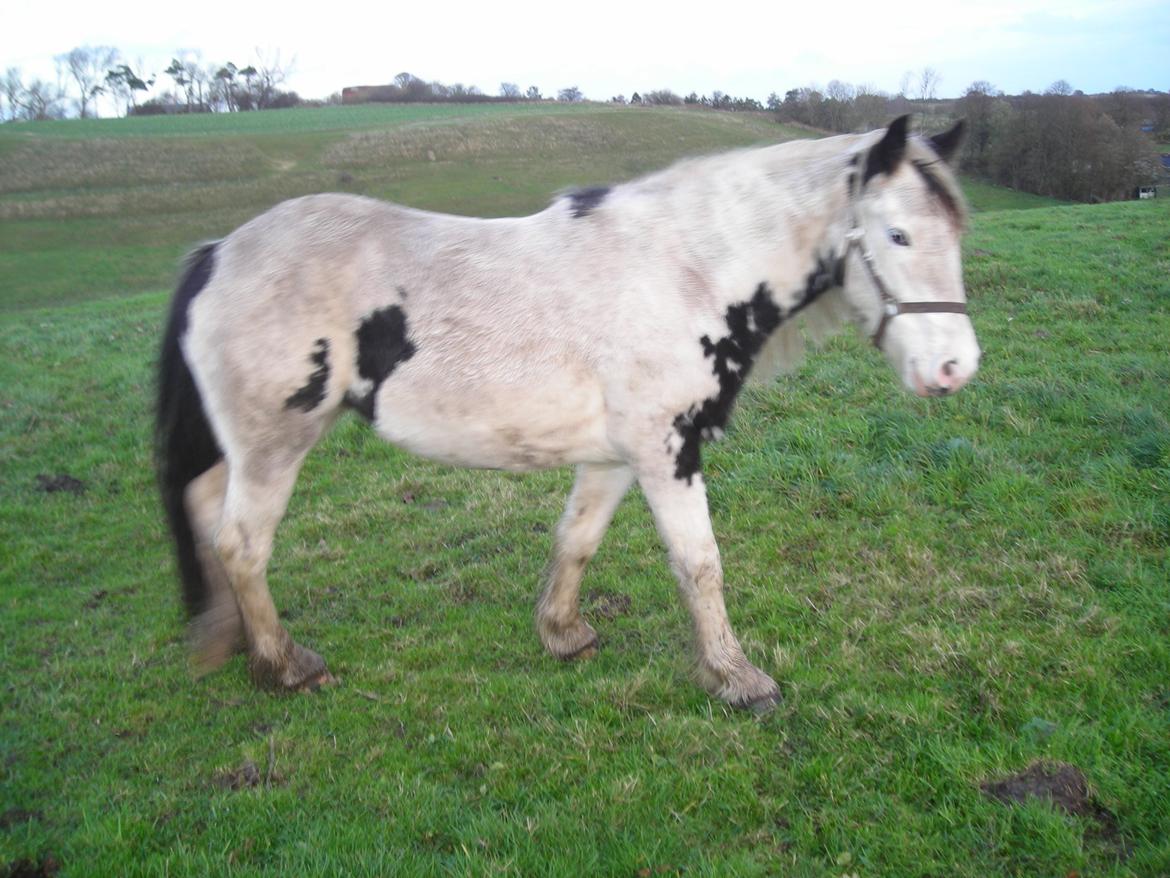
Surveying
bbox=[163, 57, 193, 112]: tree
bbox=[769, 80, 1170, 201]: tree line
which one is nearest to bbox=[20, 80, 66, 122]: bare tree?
bbox=[163, 57, 193, 112]: tree

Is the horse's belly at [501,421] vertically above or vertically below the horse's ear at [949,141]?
below

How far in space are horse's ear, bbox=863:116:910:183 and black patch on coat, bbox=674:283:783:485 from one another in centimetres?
64

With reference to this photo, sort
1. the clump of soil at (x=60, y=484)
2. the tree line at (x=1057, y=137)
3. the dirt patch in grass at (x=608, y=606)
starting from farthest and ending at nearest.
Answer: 1. the tree line at (x=1057, y=137)
2. the clump of soil at (x=60, y=484)
3. the dirt patch in grass at (x=608, y=606)

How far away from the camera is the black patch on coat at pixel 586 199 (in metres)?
3.86

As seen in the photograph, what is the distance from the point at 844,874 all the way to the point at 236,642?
316cm

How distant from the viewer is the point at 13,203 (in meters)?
33.2

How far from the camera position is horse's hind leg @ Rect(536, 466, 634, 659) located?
4.25 meters

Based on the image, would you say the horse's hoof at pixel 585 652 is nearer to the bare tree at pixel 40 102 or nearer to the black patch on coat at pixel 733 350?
the black patch on coat at pixel 733 350

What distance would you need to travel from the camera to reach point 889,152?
328 cm

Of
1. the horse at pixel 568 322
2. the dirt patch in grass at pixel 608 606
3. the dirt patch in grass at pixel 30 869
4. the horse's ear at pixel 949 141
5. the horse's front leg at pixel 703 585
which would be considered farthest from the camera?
the dirt patch in grass at pixel 608 606

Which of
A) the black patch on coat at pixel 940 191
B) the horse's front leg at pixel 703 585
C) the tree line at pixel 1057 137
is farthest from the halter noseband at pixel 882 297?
the tree line at pixel 1057 137

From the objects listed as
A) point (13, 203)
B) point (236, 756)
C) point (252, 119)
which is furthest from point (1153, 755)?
point (252, 119)

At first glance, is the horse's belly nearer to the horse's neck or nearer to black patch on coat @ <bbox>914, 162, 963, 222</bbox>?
the horse's neck

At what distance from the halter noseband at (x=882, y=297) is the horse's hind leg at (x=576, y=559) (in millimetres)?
1502
